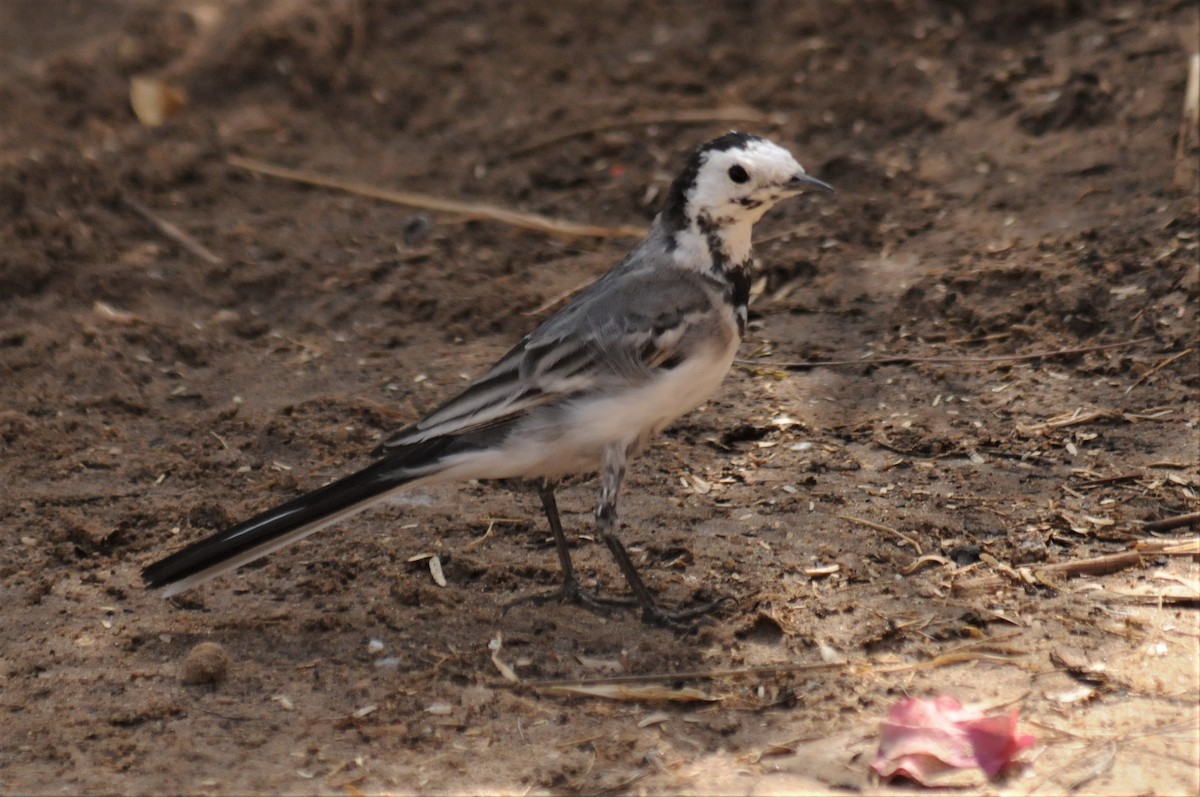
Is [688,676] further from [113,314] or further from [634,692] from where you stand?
[113,314]

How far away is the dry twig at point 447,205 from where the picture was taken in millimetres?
7465

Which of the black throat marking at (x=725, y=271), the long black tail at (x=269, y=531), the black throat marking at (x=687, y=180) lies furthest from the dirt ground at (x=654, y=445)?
the black throat marking at (x=687, y=180)

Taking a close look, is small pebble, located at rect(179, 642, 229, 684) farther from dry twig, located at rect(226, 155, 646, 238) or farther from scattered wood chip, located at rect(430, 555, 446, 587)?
dry twig, located at rect(226, 155, 646, 238)

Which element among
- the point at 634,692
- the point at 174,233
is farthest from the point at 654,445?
the point at 174,233

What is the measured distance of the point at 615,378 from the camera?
15.7ft

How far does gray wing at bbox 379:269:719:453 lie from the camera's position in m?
4.78

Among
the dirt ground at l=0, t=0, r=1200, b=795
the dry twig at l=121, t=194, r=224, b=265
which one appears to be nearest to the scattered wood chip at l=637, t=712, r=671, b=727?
the dirt ground at l=0, t=0, r=1200, b=795

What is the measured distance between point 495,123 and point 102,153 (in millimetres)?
2150

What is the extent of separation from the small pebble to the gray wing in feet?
2.73

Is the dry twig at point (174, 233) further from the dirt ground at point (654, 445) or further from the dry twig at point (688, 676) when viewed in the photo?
the dry twig at point (688, 676)

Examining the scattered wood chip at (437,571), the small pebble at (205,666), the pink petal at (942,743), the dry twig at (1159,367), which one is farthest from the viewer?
the dry twig at (1159,367)

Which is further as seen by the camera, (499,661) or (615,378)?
(615,378)

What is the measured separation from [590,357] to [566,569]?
0.70 metres

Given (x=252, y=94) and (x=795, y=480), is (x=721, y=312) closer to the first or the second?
(x=795, y=480)
